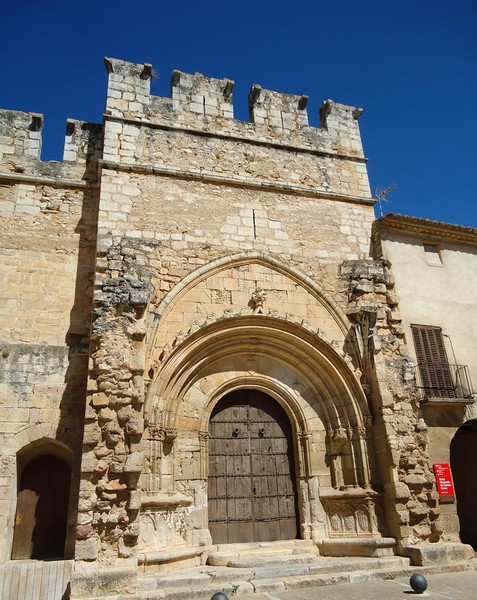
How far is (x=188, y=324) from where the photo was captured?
790 centimetres

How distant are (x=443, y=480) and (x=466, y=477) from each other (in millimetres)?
2648

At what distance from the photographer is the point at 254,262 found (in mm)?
8766

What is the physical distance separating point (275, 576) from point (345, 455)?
93.5 inches

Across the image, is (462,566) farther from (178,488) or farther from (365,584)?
(178,488)

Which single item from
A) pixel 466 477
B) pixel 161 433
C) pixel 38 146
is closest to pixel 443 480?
pixel 466 477

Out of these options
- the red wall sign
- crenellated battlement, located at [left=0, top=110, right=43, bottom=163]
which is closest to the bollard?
the red wall sign

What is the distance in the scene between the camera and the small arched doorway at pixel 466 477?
10.1 metres

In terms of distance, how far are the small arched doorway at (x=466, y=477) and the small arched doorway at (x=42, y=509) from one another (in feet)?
25.7

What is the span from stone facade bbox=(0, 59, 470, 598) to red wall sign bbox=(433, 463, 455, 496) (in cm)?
69

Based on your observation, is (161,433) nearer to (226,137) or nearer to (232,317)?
(232,317)

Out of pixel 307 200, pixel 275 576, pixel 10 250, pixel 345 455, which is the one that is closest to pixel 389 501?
pixel 345 455

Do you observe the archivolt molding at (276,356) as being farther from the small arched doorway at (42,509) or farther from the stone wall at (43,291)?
the small arched doorway at (42,509)

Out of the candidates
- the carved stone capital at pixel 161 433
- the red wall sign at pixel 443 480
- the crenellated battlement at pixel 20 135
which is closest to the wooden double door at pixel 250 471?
the carved stone capital at pixel 161 433

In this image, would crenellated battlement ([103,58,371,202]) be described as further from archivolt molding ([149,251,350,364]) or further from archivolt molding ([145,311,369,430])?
archivolt molding ([145,311,369,430])
